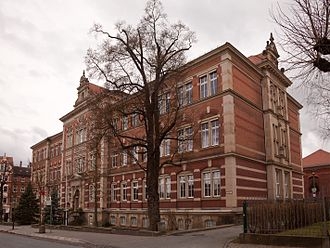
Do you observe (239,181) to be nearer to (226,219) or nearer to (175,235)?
(226,219)

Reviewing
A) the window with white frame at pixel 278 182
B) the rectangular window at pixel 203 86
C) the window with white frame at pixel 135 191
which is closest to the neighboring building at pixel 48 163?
the window with white frame at pixel 135 191

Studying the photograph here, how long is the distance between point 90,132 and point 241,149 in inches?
490

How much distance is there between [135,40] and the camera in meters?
27.4

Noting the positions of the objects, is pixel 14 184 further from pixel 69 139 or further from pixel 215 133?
pixel 215 133

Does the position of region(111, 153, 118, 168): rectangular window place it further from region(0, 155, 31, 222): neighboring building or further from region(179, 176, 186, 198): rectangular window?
region(0, 155, 31, 222): neighboring building

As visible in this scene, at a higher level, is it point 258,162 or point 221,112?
point 221,112

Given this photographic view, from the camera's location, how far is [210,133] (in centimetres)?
3431

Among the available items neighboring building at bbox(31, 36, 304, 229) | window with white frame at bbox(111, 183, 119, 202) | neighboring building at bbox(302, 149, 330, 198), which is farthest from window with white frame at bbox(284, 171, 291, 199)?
neighboring building at bbox(302, 149, 330, 198)

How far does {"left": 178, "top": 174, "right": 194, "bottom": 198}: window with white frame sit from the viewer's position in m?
35.2

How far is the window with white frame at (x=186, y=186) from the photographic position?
1387 inches

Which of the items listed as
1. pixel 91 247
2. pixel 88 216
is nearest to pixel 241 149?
pixel 91 247

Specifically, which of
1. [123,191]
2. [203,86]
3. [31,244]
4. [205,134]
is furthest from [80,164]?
[31,244]

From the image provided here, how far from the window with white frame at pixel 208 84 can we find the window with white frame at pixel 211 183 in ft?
21.6

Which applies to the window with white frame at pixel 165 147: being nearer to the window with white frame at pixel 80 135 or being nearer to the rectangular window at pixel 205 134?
the rectangular window at pixel 205 134
